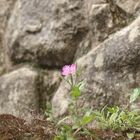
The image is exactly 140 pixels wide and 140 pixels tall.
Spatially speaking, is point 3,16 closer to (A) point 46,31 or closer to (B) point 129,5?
(A) point 46,31

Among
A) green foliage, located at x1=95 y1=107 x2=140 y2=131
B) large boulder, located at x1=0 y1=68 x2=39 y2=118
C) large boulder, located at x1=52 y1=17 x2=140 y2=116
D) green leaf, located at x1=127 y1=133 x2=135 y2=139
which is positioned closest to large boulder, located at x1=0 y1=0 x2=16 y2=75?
large boulder, located at x1=0 y1=68 x2=39 y2=118

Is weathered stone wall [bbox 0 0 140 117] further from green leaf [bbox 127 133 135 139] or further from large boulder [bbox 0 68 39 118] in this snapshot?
green leaf [bbox 127 133 135 139]

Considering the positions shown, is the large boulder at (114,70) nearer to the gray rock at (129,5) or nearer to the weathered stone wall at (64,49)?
Result: the weathered stone wall at (64,49)

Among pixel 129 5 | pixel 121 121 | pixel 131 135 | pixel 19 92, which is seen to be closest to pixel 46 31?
pixel 19 92

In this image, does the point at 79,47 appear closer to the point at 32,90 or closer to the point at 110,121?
the point at 32,90

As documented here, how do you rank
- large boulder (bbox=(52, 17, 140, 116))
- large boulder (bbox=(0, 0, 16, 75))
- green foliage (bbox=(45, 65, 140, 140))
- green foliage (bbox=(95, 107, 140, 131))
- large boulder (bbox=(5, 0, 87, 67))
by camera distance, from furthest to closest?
1. large boulder (bbox=(0, 0, 16, 75))
2. large boulder (bbox=(5, 0, 87, 67))
3. large boulder (bbox=(52, 17, 140, 116))
4. green foliage (bbox=(95, 107, 140, 131))
5. green foliage (bbox=(45, 65, 140, 140))

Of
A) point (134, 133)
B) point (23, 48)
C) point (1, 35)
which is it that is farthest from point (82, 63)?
point (134, 133)

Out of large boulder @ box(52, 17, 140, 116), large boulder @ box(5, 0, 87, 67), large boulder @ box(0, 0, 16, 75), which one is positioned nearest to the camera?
large boulder @ box(52, 17, 140, 116)

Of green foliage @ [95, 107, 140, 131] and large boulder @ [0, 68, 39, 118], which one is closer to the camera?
green foliage @ [95, 107, 140, 131]
